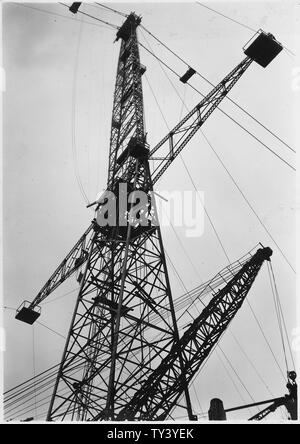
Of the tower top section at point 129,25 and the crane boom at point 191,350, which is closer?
the crane boom at point 191,350

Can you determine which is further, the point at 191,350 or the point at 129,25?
the point at 129,25

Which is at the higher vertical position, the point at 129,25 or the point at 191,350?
the point at 129,25

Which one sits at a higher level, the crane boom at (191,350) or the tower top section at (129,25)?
the tower top section at (129,25)

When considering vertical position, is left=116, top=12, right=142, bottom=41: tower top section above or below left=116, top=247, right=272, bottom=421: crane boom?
above

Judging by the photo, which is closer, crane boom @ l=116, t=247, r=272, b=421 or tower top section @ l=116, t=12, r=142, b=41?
crane boom @ l=116, t=247, r=272, b=421
